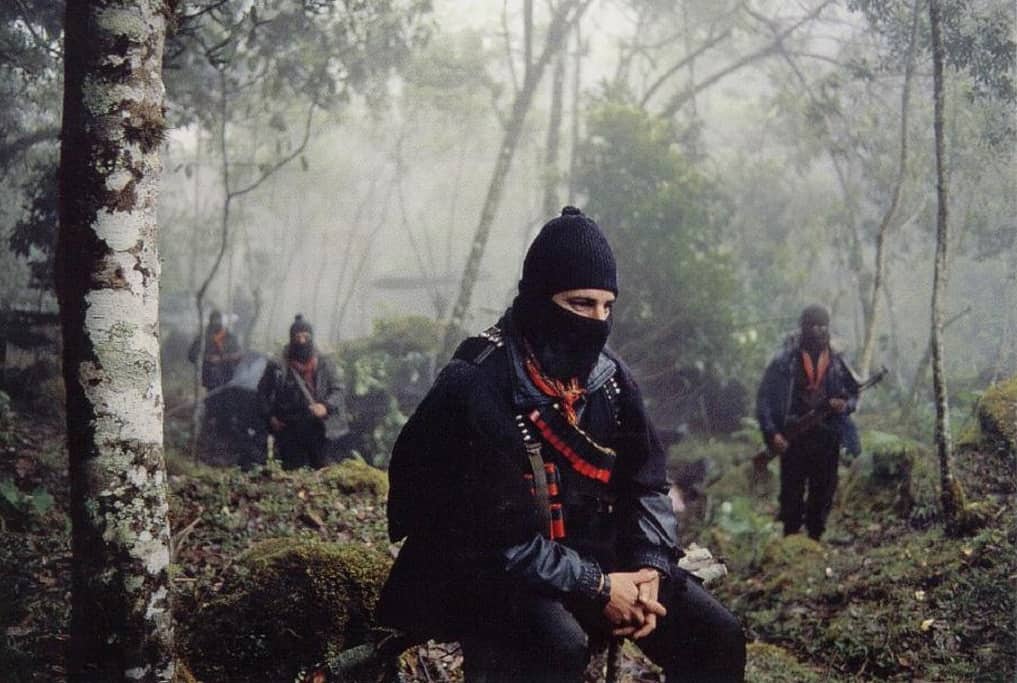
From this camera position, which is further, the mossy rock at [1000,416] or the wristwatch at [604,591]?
the mossy rock at [1000,416]

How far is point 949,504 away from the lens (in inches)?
246

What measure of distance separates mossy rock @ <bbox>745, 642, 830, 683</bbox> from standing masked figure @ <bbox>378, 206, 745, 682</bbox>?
6.25 ft

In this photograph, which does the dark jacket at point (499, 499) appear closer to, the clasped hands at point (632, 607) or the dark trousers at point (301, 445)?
the clasped hands at point (632, 607)

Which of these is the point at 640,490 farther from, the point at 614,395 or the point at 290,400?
the point at 290,400

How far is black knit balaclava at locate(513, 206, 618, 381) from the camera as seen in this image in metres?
3.11

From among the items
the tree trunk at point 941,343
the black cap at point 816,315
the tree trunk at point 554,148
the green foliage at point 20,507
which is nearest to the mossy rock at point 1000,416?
the tree trunk at point 941,343

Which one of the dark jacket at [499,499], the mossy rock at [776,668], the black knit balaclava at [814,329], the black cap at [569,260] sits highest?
the black cap at [569,260]

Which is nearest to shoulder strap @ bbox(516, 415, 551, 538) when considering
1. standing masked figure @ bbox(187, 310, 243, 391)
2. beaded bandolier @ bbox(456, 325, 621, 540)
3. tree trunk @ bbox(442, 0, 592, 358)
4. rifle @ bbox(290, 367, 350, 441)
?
beaded bandolier @ bbox(456, 325, 621, 540)

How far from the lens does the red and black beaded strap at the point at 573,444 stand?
311 cm

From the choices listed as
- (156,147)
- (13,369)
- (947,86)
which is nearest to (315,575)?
(156,147)

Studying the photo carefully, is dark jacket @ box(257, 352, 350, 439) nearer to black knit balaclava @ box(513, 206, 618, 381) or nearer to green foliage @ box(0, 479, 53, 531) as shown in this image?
green foliage @ box(0, 479, 53, 531)

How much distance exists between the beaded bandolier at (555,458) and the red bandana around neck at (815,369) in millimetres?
5116

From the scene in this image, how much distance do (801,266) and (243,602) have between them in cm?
1994

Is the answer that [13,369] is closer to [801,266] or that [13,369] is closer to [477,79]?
[477,79]
